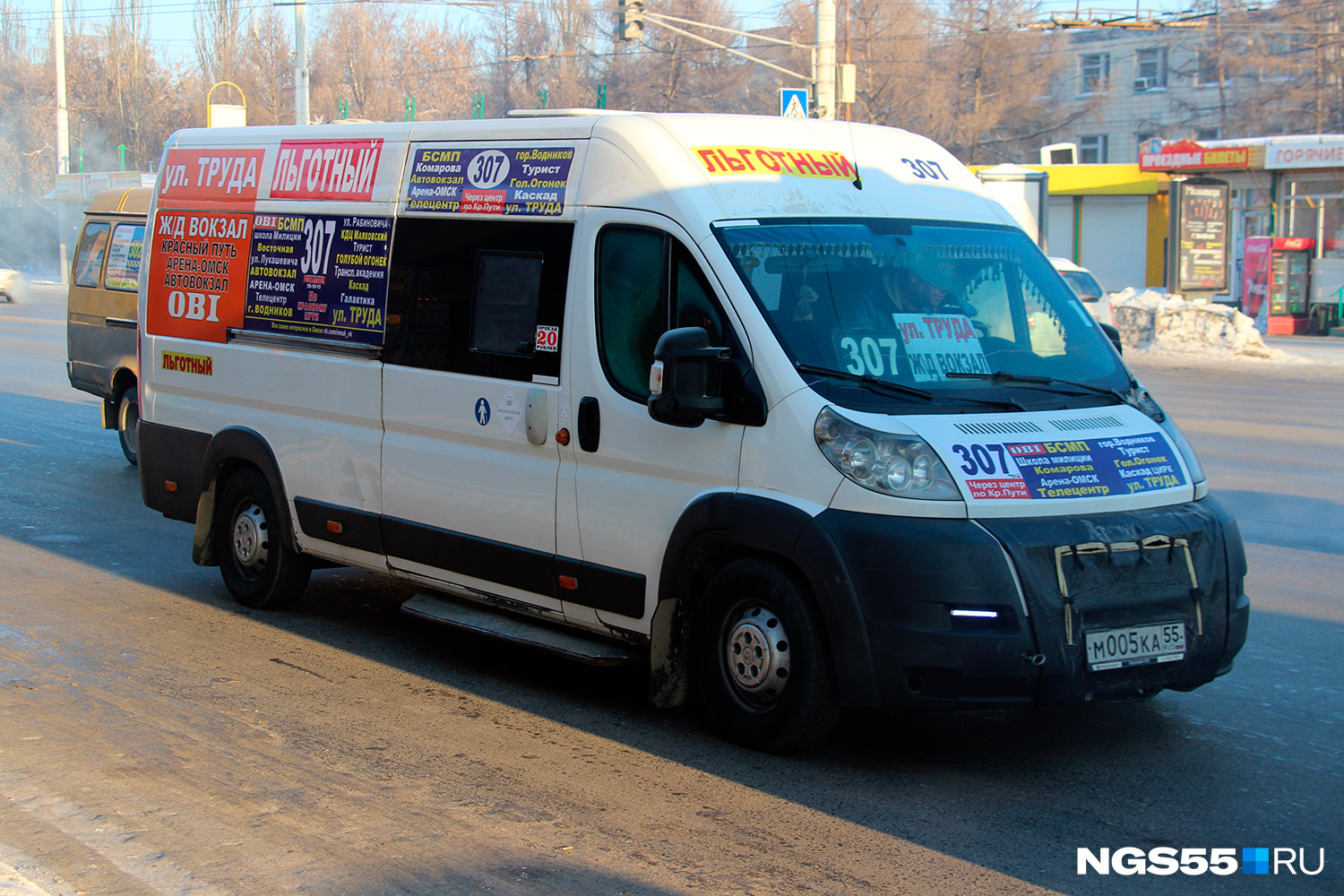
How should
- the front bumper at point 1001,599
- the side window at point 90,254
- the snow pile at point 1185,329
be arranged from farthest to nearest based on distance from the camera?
1. the snow pile at point 1185,329
2. the side window at point 90,254
3. the front bumper at point 1001,599

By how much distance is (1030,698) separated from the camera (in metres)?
4.75

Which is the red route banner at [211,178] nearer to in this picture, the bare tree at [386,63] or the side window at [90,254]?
the side window at [90,254]

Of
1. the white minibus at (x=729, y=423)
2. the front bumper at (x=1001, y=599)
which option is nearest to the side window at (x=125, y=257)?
the white minibus at (x=729, y=423)

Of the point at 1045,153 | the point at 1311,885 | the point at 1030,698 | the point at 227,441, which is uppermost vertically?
the point at 1045,153

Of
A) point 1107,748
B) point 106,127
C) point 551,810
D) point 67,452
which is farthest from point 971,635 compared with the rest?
point 106,127

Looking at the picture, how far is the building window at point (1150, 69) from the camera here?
5866cm

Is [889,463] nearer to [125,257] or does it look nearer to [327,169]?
[327,169]

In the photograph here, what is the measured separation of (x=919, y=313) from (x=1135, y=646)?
1.49m

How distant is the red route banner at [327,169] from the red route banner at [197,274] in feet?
1.22

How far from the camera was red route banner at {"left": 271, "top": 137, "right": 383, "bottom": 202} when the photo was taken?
6934mm

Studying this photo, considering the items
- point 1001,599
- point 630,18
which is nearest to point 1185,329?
point 630,18

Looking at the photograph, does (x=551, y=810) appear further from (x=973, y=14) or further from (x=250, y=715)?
(x=973, y=14)

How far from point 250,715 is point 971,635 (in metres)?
2.94
